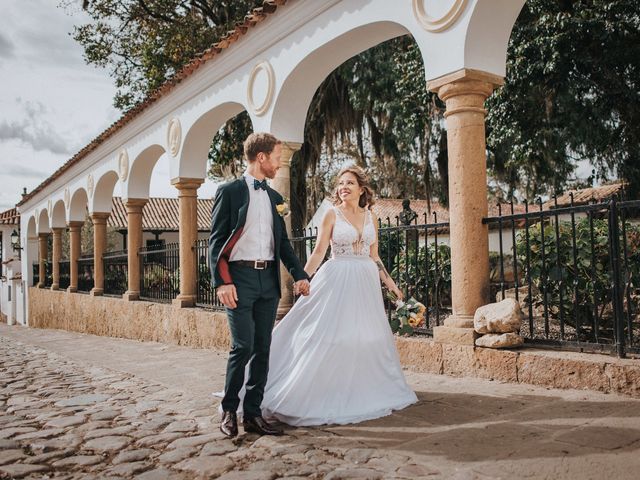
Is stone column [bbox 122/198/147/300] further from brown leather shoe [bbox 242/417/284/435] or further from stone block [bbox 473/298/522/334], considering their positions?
brown leather shoe [bbox 242/417/284/435]

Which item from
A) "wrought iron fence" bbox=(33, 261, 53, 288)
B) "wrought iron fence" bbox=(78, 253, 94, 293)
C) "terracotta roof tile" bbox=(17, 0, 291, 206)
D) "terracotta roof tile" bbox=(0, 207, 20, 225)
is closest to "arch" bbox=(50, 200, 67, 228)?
"wrought iron fence" bbox=(33, 261, 53, 288)

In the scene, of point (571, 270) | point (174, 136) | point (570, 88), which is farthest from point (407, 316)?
point (570, 88)


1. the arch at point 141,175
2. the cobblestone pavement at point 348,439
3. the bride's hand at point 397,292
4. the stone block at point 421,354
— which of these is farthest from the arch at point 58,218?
the bride's hand at point 397,292

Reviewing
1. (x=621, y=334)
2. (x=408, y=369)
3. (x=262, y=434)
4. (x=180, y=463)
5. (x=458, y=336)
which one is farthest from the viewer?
(x=408, y=369)

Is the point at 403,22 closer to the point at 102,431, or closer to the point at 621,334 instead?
the point at 621,334

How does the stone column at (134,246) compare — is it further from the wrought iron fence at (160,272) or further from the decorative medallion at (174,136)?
the decorative medallion at (174,136)

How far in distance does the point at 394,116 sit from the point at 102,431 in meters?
10.0

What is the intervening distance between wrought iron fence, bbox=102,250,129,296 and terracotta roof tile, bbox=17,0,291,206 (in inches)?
108

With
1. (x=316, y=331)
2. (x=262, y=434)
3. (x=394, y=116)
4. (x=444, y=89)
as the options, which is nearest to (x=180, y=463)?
(x=262, y=434)

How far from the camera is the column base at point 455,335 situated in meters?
5.00

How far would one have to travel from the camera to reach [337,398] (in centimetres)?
379

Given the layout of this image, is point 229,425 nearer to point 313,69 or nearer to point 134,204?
point 313,69

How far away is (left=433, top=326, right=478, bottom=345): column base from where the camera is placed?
197 inches

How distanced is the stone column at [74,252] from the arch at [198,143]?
9.21 m
